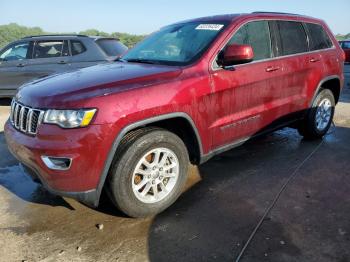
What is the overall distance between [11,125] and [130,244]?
1.55 m

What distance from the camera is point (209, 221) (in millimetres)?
3188

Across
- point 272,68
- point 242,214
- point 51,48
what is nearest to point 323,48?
point 272,68

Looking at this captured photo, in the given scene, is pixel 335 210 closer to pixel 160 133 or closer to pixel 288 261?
pixel 288 261

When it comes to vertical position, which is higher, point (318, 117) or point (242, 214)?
point (318, 117)

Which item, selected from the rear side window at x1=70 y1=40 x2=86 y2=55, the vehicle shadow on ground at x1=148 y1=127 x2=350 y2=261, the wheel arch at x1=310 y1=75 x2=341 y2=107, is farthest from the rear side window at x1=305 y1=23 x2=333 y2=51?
the rear side window at x1=70 y1=40 x2=86 y2=55

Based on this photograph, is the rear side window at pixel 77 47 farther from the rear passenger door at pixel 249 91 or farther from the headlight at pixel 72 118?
the headlight at pixel 72 118

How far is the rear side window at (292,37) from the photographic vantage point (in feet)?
14.6

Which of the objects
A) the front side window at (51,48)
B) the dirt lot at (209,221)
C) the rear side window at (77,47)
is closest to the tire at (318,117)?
the dirt lot at (209,221)

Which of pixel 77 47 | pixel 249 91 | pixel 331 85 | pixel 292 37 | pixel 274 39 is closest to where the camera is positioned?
pixel 249 91

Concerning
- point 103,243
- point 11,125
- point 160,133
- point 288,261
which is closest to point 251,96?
point 160,133

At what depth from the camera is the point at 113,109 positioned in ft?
9.15

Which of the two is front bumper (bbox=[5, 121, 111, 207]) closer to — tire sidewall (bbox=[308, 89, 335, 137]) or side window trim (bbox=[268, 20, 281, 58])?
side window trim (bbox=[268, 20, 281, 58])

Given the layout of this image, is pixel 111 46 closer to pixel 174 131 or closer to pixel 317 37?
pixel 317 37

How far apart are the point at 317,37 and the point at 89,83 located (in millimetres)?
3536
